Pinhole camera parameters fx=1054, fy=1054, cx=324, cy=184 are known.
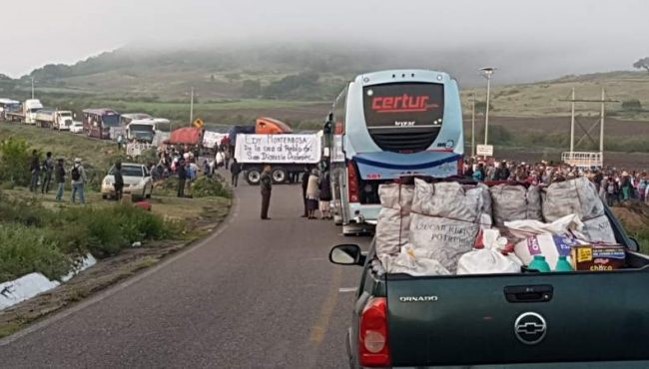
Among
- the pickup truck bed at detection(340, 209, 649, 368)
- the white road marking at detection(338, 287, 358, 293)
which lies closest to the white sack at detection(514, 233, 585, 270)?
the pickup truck bed at detection(340, 209, 649, 368)

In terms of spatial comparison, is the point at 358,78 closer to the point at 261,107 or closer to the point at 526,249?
the point at 526,249

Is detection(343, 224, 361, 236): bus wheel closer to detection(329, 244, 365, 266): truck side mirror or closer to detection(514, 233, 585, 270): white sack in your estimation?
detection(329, 244, 365, 266): truck side mirror

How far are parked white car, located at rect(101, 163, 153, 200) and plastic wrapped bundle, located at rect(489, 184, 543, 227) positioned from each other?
30.5m

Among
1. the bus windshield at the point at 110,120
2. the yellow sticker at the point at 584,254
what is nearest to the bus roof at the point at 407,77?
the yellow sticker at the point at 584,254

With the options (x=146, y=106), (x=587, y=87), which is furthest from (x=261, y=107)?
(x=587, y=87)

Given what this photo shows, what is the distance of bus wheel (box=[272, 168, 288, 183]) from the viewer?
5947cm

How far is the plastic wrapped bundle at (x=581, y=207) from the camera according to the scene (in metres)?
7.11

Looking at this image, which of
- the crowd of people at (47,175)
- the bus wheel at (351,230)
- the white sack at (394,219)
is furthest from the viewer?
the crowd of people at (47,175)

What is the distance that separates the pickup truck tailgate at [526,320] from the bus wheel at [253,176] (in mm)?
53830

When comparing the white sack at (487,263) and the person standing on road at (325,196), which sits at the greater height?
the white sack at (487,263)

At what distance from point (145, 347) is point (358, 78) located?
46.4ft

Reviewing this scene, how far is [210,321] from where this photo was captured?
12305 millimetres

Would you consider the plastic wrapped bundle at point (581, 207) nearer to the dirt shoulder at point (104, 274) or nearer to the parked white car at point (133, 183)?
the dirt shoulder at point (104, 274)

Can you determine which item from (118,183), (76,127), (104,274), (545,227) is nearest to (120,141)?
(76,127)
